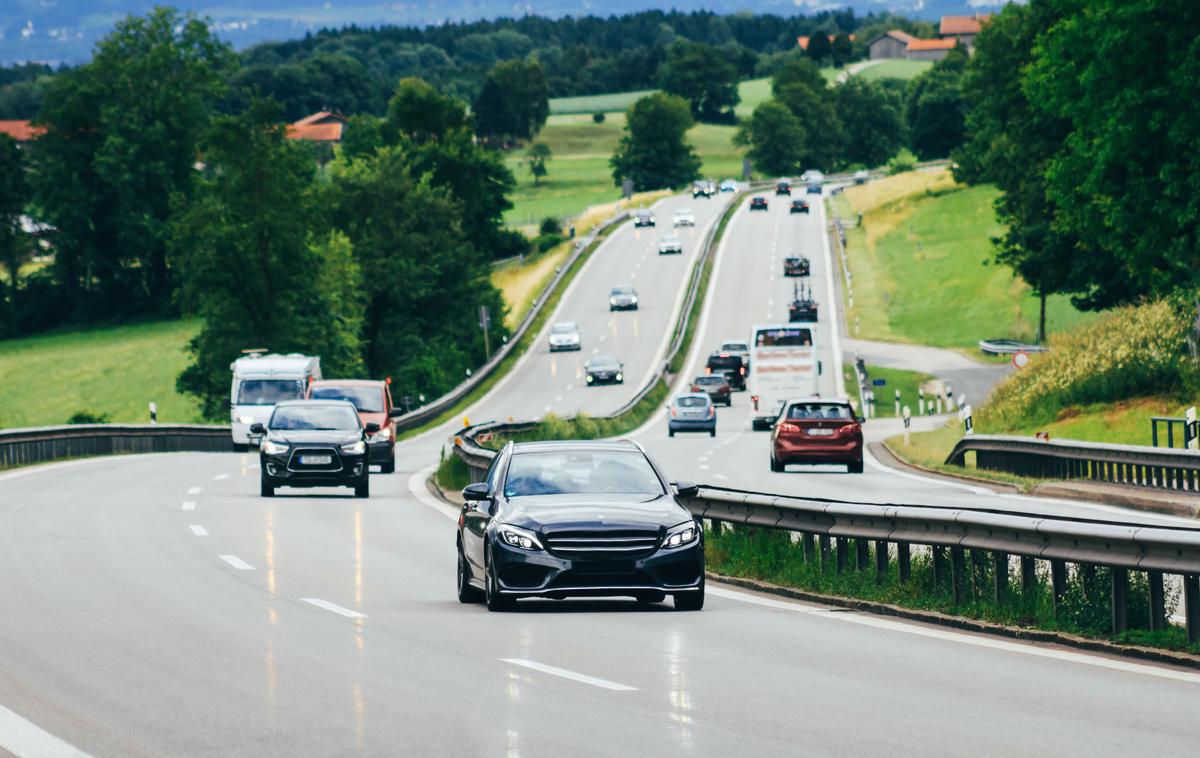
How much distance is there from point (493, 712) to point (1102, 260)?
2285 inches

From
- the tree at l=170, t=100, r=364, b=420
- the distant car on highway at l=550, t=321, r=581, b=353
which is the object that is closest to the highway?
the tree at l=170, t=100, r=364, b=420

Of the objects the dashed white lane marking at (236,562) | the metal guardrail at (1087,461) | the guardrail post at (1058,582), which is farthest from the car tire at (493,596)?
the metal guardrail at (1087,461)

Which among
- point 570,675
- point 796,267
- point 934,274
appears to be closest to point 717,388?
point 796,267

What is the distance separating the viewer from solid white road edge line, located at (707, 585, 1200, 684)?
10.7m

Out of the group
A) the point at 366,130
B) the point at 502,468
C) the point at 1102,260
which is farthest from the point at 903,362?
the point at 502,468

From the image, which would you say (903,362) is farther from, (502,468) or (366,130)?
(502,468)

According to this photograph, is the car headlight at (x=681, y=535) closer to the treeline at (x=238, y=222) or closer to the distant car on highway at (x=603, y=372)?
the treeline at (x=238, y=222)

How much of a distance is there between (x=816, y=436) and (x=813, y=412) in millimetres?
631

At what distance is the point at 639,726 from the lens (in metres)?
8.79

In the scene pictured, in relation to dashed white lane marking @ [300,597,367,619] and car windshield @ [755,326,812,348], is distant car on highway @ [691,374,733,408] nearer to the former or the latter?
car windshield @ [755,326,812,348]

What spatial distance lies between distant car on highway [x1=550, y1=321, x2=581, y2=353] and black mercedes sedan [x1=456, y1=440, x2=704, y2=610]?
77.0 m

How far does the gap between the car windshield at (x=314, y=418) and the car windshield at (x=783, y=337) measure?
31801 mm

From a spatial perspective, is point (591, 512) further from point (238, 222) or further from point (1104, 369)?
point (238, 222)

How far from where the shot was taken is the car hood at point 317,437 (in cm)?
2881
